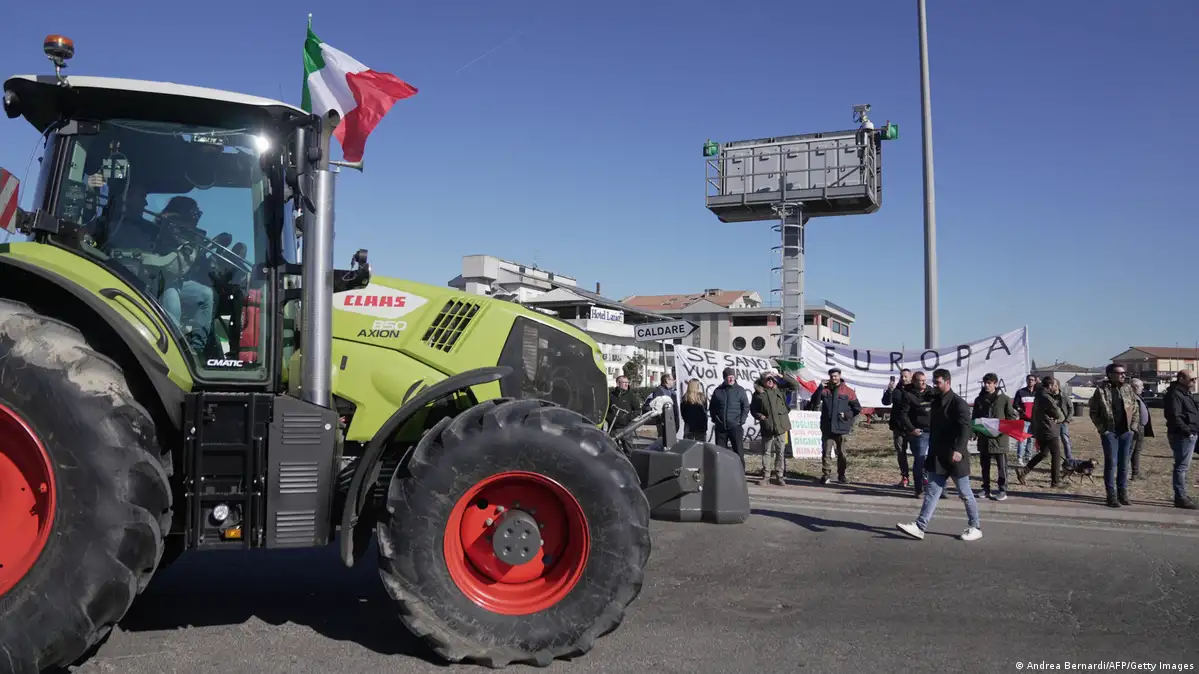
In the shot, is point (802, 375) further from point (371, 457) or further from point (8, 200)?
point (8, 200)

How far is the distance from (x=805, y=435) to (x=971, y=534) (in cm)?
743

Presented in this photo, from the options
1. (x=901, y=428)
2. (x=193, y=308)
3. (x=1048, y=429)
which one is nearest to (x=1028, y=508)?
(x=901, y=428)

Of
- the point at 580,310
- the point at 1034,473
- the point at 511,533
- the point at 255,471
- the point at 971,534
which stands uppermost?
the point at 580,310

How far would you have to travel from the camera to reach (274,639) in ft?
16.0

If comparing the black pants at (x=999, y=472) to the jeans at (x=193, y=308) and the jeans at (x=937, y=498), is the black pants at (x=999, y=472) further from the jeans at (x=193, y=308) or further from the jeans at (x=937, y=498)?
the jeans at (x=193, y=308)

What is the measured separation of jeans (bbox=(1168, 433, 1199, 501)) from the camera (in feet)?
34.1

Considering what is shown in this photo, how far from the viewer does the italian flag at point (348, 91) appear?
17.9ft

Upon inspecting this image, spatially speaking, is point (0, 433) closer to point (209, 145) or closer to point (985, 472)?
point (209, 145)

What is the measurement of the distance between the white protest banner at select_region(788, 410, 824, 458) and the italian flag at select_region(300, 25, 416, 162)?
11.6 m

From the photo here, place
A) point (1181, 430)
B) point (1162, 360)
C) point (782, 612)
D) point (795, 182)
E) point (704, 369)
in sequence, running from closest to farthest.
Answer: point (782, 612) → point (1181, 430) → point (704, 369) → point (795, 182) → point (1162, 360)

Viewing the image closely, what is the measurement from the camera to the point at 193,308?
458cm

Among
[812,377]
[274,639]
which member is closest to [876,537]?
[274,639]

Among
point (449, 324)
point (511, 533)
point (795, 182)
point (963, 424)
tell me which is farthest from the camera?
point (795, 182)

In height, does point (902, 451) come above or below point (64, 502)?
below
